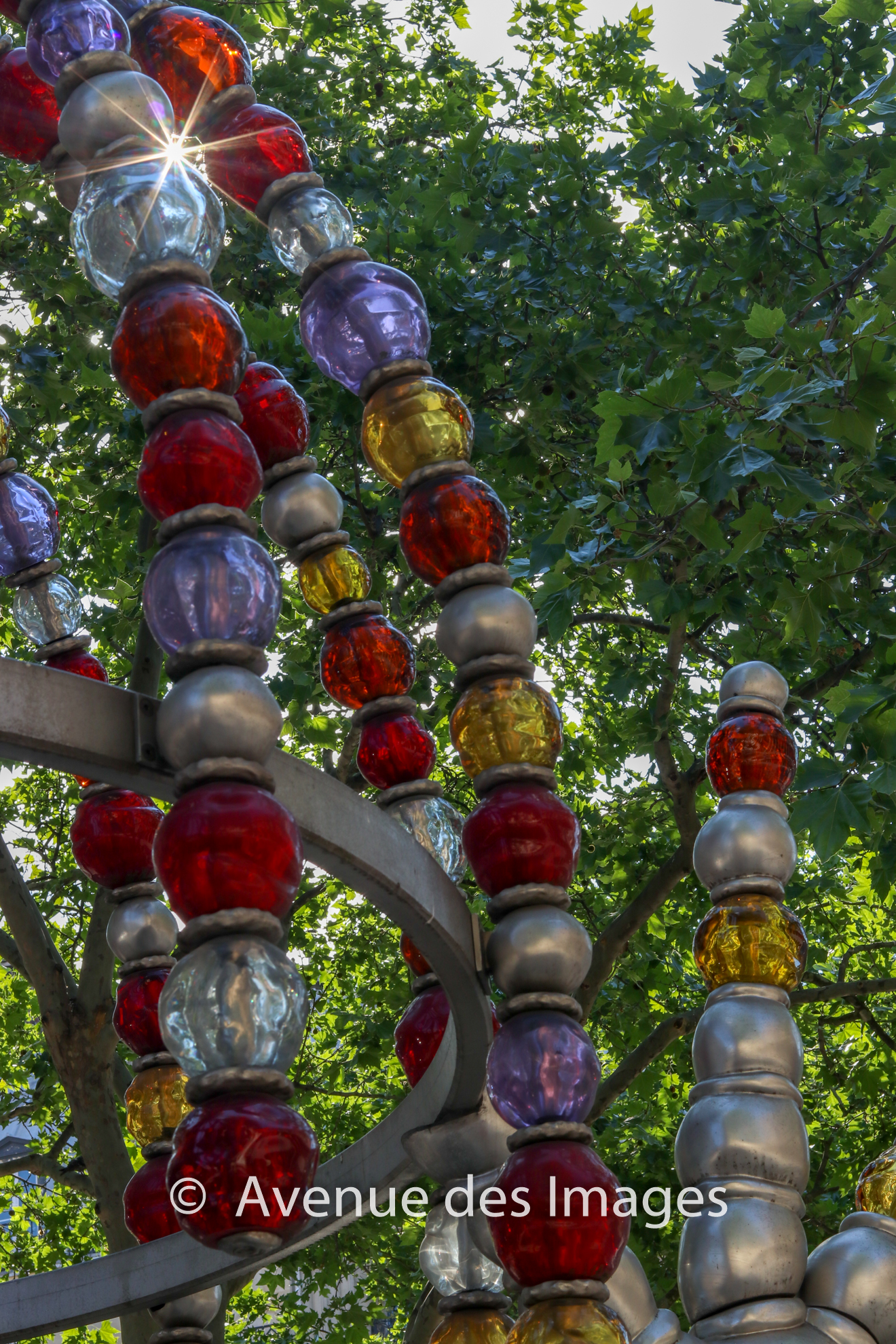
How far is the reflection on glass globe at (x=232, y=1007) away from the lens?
4.65 feet

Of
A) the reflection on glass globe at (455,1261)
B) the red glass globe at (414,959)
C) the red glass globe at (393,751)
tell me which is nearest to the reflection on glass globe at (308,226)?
the red glass globe at (393,751)

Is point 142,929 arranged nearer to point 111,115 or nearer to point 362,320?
point 362,320

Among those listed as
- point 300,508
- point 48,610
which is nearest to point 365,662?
point 300,508

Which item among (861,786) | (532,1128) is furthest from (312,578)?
(861,786)

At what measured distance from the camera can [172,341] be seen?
1.74 m

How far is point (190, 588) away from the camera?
164 centimetres

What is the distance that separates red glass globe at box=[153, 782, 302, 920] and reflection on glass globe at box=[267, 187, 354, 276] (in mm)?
1092

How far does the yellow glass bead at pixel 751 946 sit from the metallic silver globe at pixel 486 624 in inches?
18.1

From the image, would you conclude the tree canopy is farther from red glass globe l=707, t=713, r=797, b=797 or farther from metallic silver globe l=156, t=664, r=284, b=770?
metallic silver globe l=156, t=664, r=284, b=770

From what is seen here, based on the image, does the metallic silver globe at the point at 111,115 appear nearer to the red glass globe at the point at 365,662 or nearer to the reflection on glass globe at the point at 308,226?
the reflection on glass globe at the point at 308,226

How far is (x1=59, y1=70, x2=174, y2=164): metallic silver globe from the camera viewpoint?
6.03ft

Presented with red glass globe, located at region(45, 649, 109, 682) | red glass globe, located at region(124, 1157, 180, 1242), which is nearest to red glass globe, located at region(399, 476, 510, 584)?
red glass globe, located at region(45, 649, 109, 682)

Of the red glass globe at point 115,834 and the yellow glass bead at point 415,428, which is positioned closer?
the yellow glass bead at point 415,428

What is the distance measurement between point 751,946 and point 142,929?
4.11 feet
